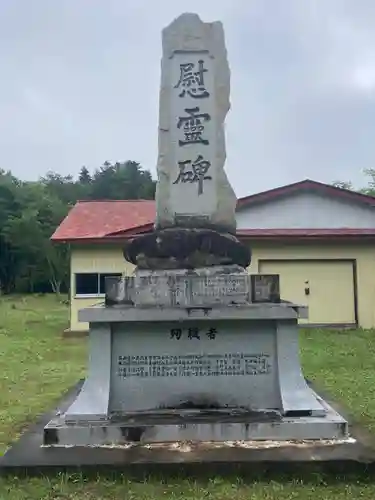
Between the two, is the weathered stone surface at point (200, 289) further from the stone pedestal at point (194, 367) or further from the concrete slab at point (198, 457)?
the concrete slab at point (198, 457)

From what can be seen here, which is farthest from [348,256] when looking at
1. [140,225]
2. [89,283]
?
[89,283]

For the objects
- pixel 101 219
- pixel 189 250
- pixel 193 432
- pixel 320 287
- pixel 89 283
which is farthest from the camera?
pixel 101 219

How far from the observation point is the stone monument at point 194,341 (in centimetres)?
457

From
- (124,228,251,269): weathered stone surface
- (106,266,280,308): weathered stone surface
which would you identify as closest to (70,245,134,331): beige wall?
(124,228,251,269): weathered stone surface

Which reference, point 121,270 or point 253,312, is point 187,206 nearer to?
point 253,312

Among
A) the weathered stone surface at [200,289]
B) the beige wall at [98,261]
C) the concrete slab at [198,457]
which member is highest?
the beige wall at [98,261]

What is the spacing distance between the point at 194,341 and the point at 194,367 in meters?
0.22

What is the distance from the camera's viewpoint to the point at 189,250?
5.22 m

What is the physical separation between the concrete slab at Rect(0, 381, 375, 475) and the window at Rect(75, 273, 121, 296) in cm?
1135

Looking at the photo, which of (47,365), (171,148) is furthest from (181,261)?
(47,365)

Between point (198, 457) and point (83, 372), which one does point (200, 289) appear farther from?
point (83, 372)

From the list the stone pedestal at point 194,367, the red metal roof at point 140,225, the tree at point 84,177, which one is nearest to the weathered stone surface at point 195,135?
the stone pedestal at point 194,367

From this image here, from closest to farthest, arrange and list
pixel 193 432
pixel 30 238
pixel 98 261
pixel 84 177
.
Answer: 1. pixel 193 432
2. pixel 98 261
3. pixel 30 238
4. pixel 84 177

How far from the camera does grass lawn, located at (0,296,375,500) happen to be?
377 centimetres
